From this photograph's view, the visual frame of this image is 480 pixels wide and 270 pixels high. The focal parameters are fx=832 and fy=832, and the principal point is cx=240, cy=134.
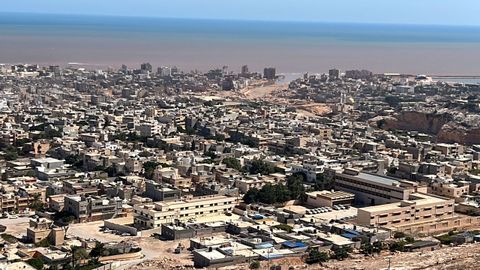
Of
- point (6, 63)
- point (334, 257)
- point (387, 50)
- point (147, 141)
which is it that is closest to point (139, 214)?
point (334, 257)

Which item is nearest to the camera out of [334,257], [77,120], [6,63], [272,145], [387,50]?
[334,257]

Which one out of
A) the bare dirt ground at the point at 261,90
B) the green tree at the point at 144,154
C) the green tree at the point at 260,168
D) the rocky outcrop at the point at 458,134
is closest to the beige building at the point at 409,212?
the green tree at the point at 260,168

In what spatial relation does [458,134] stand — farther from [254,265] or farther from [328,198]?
[254,265]

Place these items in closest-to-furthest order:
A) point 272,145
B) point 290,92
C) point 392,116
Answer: point 272,145 → point 392,116 → point 290,92

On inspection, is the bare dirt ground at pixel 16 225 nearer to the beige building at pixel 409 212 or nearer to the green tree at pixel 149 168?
the green tree at pixel 149 168

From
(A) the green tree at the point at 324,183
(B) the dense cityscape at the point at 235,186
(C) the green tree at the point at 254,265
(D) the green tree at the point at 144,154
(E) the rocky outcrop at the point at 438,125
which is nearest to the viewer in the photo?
(C) the green tree at the point at 254,265

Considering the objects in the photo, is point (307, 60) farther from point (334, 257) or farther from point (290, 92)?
point (334, 257)
